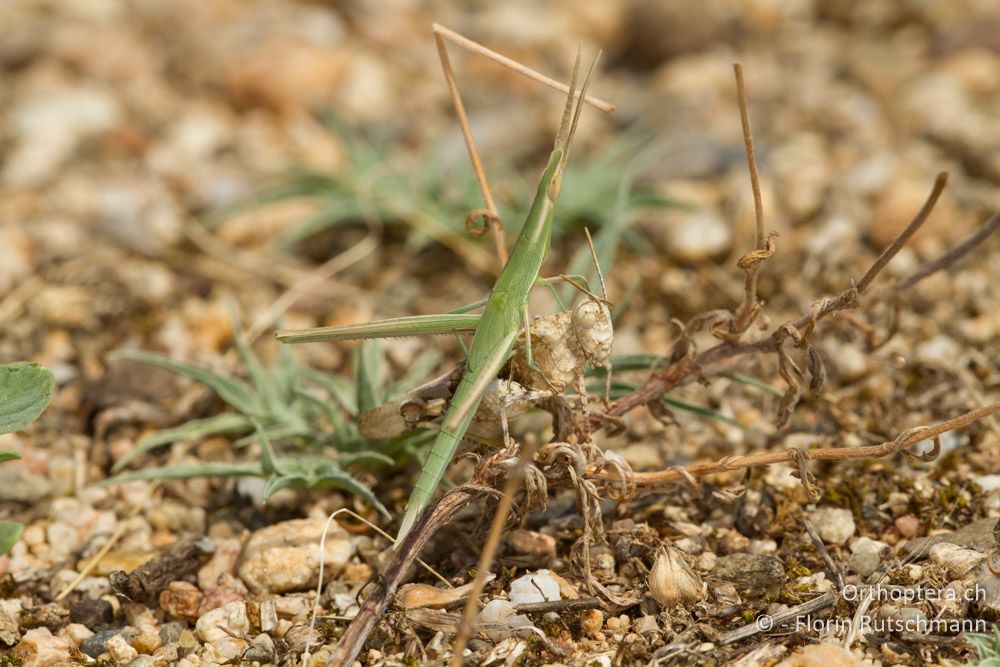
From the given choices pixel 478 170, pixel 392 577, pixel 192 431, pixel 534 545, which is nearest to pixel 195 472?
pixel 192 431

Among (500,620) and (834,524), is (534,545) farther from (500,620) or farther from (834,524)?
(834,524)

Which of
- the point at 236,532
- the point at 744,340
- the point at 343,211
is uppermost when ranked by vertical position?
the point at 744,340

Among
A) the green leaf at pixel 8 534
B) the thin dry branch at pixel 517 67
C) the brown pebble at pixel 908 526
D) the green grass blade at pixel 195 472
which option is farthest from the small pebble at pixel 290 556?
the brown pebble at pixel 908 526

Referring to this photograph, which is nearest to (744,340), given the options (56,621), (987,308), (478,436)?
(478,436)

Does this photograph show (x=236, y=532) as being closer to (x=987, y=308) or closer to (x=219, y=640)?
(x=219, y=640)

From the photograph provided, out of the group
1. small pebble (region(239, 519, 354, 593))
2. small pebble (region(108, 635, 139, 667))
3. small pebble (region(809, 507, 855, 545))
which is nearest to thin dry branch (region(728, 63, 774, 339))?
small pebble (region(809, 507, 855, 545))

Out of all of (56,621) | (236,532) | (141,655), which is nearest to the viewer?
(141,655)
